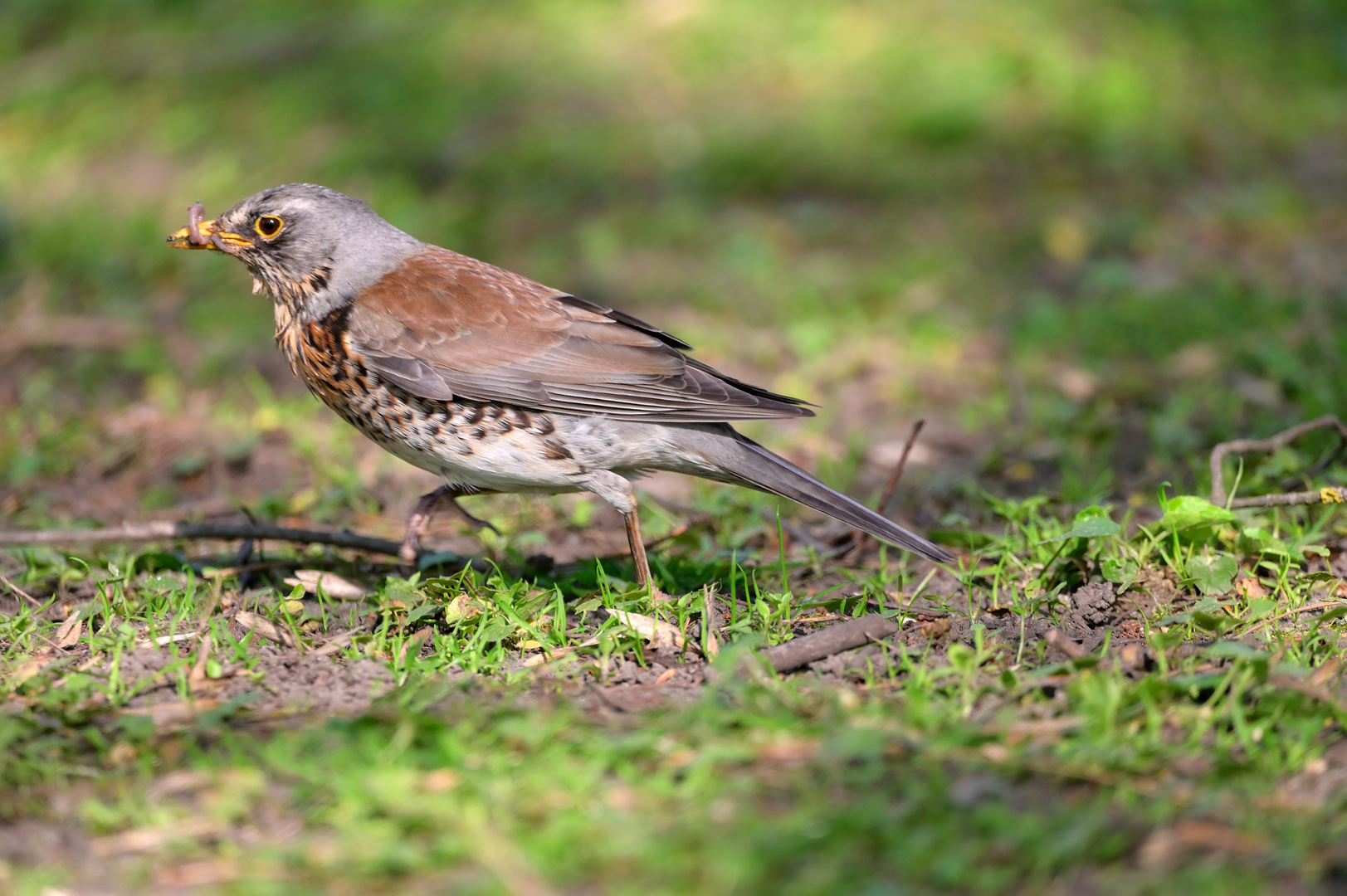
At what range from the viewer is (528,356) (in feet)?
14.6

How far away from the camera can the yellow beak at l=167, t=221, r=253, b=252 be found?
15.4 feet

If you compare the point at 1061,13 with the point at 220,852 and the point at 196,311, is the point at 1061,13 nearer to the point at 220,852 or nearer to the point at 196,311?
the point at 196,311

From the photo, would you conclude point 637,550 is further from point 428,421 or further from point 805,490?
point 428,421

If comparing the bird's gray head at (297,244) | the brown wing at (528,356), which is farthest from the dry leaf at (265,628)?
the bird's gray head at (297,244)

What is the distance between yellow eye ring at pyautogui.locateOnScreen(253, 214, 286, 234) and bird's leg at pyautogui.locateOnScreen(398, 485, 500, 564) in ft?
3.60

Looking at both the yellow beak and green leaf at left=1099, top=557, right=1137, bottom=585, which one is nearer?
green leaf at left=1099, top=557, right=1137, bottom=585

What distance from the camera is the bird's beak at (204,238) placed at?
4691 mm

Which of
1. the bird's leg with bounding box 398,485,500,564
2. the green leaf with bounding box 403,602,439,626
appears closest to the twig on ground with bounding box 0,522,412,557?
the bird's leg with bounding box 398,485,500,564

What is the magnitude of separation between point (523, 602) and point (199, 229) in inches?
72.7

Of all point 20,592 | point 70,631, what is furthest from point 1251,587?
point 20,592

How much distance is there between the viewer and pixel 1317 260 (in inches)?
299

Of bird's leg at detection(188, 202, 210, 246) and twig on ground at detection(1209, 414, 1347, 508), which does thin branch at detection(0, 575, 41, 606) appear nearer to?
bird's leg at detection(188, 202, 210, 246)

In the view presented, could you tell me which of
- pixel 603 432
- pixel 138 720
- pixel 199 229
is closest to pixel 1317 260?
pixel 603 432

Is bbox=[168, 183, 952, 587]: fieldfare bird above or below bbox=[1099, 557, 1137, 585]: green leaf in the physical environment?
above
